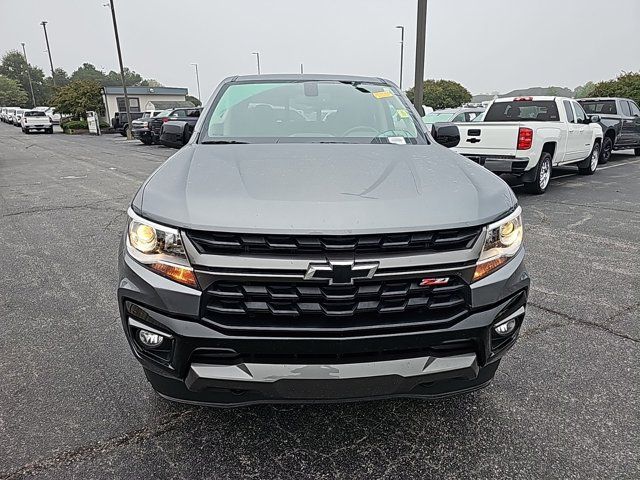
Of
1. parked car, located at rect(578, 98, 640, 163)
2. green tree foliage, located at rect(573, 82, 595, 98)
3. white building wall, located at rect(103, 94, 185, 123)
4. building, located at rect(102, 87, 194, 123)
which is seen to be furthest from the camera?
white building wall, located at rect(103, 94, 185, 123)

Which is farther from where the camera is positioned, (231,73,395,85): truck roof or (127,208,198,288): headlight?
(231,73,395,85): truck roof

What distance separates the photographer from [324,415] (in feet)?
7.97

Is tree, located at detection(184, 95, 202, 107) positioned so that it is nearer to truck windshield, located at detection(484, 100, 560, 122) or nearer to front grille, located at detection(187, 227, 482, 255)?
truck windshield, located at detection(484, 100, 560, 122)

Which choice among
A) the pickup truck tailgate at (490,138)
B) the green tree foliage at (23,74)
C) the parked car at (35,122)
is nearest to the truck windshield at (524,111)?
the pickup truck tailgate at (490,138)

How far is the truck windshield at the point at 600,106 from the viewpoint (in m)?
13.6

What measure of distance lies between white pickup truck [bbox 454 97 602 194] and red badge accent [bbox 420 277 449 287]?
22.8 feet

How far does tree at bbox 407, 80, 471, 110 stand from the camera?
46.9 m

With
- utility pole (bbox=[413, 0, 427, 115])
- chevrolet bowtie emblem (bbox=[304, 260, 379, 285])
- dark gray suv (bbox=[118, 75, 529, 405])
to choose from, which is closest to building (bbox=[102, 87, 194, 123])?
utility pole (bbox=[413, 0, 427, 115])

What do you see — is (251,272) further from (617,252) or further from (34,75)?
(34,75)

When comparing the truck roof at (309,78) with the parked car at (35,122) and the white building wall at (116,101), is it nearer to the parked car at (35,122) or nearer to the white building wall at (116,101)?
the parked car at (35,122)

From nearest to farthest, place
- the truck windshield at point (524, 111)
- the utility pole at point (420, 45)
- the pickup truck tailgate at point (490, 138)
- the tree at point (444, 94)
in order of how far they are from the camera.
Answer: the pickup truck tailgate at point (490, 138)
the utility pole at point (420, 45)
the truck windshield at point (524, 111)
the tree at point (444, 94)

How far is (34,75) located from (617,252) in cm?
11517

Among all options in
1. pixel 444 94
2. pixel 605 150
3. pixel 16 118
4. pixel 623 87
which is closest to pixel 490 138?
pixel 605 150

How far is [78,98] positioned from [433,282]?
140 ft
